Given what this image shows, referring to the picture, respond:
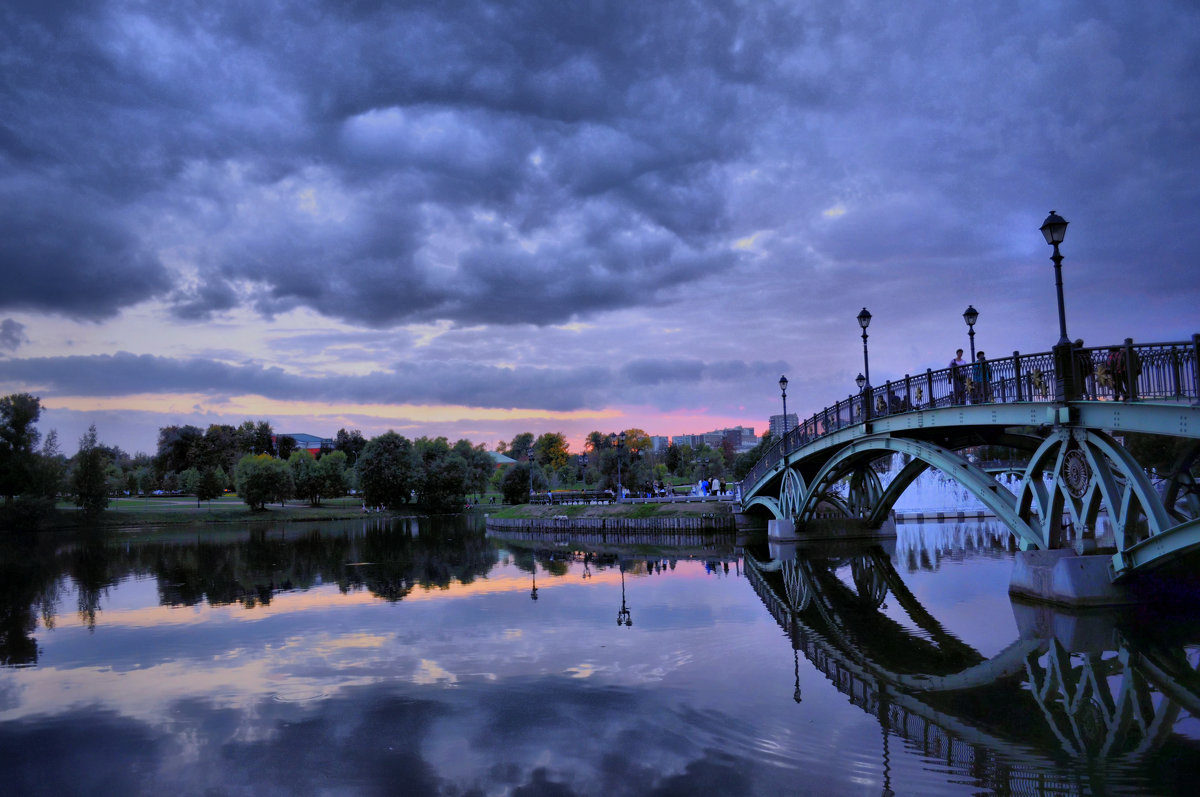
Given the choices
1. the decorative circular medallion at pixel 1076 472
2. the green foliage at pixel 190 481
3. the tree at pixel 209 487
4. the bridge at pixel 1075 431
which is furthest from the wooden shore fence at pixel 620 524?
the green foliage at pixel 190 481

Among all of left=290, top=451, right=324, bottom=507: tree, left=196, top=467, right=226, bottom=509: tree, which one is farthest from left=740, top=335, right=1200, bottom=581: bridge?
left=196, top=467, right=226, bottom=509: tree

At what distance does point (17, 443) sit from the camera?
7044cm

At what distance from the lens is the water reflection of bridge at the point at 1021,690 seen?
9.24 metres

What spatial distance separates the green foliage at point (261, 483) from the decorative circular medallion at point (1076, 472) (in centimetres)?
8792

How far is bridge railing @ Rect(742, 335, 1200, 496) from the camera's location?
14.8m

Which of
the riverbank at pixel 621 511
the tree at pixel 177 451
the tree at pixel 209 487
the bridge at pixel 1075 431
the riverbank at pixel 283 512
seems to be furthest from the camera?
the tree at pixel 177 451

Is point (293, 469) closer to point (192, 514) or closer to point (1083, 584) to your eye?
point (192, 514)

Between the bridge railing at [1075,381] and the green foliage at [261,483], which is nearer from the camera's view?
the bridge railing at [1075,381]

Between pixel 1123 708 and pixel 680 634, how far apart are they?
870 centimetres

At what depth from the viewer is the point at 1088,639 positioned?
1534cm

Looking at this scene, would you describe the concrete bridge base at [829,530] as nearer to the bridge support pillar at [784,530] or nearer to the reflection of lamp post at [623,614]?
the bridge support pillar at [784,530]

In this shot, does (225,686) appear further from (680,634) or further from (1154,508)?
(1154,508)

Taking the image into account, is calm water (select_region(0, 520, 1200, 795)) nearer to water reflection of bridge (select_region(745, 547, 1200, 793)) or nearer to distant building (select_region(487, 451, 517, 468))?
water reflection of bridge (select_region(745, 547, 1200, 793))

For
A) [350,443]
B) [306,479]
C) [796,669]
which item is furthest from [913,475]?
[350,443]
